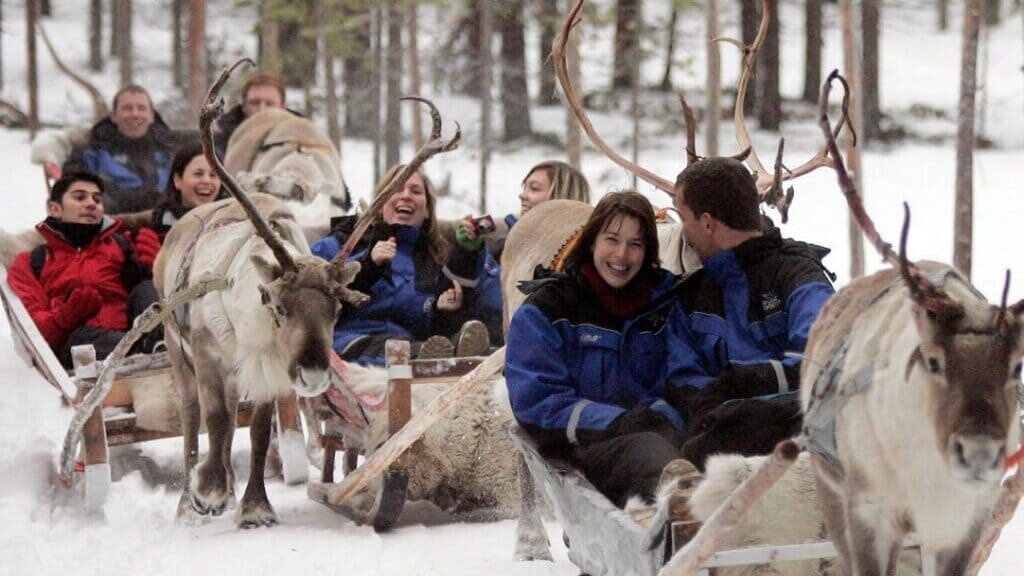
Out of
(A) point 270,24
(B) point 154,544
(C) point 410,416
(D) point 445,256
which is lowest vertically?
(B) point 154,544

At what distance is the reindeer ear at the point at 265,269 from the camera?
17.9 feet

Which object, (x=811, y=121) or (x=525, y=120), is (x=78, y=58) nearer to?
(x=525, y=120)

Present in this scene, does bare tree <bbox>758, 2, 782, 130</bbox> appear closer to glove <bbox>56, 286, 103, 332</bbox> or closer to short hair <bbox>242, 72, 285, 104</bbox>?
short hair <bbox>242, 72, 285, 104</bbox>

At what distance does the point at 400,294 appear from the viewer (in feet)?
23.0

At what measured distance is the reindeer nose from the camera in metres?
2.70

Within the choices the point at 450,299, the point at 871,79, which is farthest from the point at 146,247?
the point at 871,79

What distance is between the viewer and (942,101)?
25.6 m

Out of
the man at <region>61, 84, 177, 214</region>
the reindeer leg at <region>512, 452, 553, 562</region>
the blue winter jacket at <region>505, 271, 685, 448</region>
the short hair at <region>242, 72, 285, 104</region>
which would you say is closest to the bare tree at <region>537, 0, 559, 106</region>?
the short hair at <region>242, 72, 285, 104</region>

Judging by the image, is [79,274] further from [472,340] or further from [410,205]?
[472,340]

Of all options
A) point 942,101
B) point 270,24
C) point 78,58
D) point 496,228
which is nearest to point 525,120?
point 270,24

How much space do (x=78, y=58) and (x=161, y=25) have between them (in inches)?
108

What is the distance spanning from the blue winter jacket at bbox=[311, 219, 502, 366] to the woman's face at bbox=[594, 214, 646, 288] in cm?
245

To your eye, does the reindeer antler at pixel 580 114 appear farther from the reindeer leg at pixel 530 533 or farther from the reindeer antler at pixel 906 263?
the reindeer antler at pixel 906 263

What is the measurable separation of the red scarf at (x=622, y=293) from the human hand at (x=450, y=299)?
2434 mm
